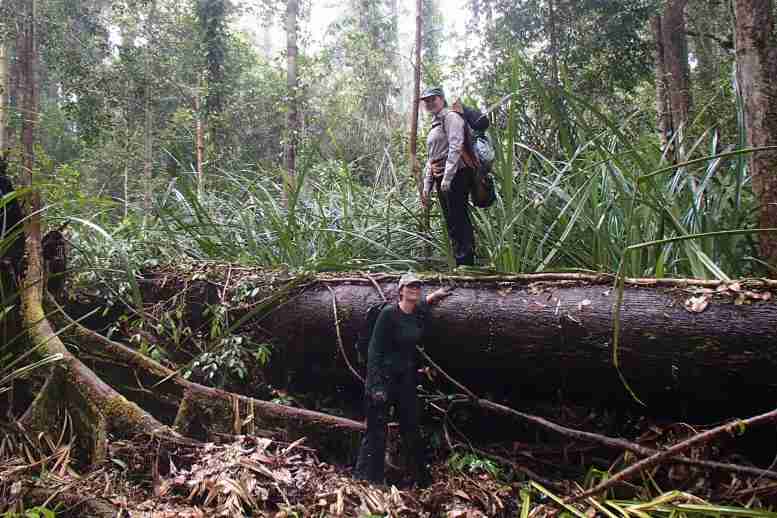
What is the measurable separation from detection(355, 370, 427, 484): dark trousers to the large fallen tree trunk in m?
0.32

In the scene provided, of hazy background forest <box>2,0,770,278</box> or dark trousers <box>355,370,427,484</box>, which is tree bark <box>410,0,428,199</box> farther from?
dark trousers <box>355,370,427,484</box>

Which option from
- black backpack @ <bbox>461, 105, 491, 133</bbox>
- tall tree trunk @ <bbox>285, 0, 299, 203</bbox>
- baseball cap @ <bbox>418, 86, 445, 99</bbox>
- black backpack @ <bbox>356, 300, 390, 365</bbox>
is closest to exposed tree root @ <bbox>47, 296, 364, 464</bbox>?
black backpack @ <bbox>356, 300, 390, 365</bbox>

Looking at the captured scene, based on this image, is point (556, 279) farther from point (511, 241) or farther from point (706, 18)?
point (706, 18)

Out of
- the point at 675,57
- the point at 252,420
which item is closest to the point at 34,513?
the point at 252,420

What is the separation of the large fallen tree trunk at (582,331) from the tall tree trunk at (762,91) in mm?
596

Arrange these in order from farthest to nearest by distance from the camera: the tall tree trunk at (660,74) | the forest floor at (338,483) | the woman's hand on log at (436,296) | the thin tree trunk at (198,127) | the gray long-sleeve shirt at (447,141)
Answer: the thin tree trunk at (198,127) → the tall tree trunk at (660,74) → the gray long-sleeve shirt at (447,141) → the woman's hand on log at (436,296) → the forest floor at (338,483)

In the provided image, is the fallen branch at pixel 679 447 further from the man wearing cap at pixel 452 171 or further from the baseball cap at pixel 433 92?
the baseball cap at pixel 433 92

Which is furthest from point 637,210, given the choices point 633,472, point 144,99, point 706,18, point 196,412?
point 144,99

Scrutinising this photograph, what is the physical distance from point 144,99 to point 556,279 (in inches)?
472

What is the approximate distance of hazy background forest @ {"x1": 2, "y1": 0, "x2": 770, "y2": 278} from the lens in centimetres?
305

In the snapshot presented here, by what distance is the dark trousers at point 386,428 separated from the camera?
8.77ft

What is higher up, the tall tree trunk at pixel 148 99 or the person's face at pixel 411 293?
the tall tree trunk at pixel 148 99

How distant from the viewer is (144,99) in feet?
40.0

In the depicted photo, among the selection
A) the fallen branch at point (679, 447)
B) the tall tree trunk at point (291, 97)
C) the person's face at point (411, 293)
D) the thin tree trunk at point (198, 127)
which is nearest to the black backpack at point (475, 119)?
the person's face at point (411, 293)
